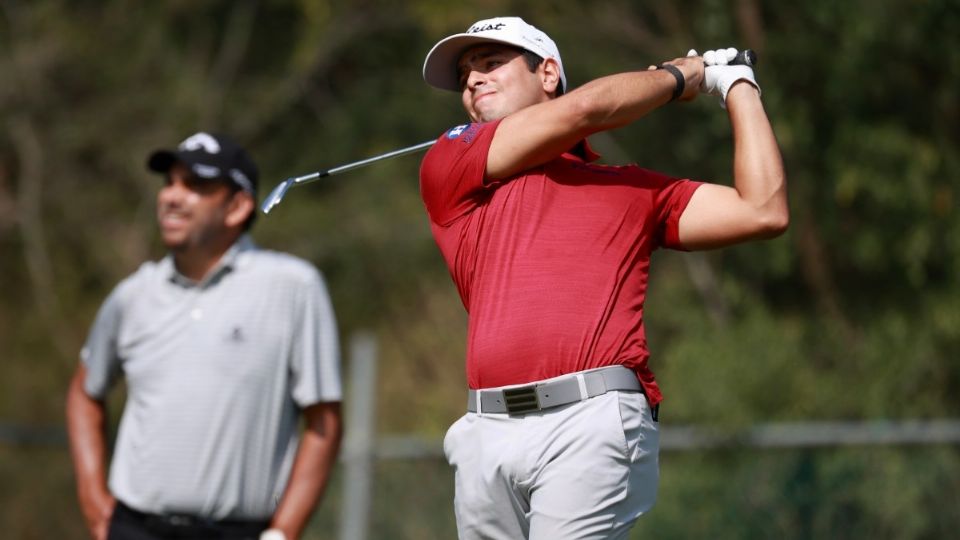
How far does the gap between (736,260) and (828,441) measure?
4.22 meters

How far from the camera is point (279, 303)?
537 cm

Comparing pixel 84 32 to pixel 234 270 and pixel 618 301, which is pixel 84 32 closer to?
pixel 234 270

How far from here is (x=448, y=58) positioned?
427 centimetres

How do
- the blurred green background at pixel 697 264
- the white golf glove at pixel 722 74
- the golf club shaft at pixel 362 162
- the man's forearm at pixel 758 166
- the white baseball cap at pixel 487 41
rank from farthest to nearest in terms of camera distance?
1. the blurred green background at pixel 697 264
2. the golf club shaft at pixel 362 162
3. the white baseball cap at pixel 487 41
4. the white golf glove at pixel 722 74
5. the man's forearm at pixel 758 166

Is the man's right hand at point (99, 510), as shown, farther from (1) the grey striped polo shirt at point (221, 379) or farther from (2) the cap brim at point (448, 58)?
(2) the cap brim at point (448, 58)

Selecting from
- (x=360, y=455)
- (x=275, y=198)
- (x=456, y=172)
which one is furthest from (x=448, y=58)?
(x=360, y=455)

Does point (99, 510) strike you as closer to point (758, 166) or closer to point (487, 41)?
point (487, 41)

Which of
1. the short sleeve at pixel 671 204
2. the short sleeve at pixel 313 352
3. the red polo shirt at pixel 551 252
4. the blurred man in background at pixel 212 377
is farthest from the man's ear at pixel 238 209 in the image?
the short sleeve at pixel 671 204

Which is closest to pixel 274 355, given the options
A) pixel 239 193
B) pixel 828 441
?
pixel 239 193

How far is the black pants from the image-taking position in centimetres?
515

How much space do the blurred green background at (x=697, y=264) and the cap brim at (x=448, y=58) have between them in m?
3.63

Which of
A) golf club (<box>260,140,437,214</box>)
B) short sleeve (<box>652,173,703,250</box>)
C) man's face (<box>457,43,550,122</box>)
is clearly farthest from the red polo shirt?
golf club (<box>260,140,437,214</box>)

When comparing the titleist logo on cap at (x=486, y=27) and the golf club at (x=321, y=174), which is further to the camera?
the golf club at (x=321, y=174)

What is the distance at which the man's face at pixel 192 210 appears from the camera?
5.47 metres
